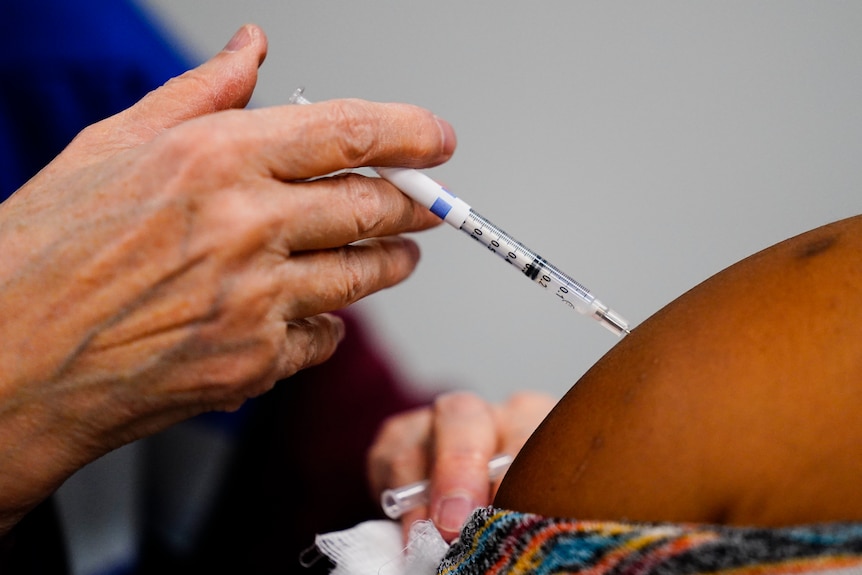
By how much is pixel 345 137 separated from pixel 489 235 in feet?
0.74

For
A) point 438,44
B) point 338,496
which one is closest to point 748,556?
point 338,496

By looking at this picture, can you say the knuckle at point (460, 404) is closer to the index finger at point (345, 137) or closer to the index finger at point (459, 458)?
the index finger at point (459, 458)

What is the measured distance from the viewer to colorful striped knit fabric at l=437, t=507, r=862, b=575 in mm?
330

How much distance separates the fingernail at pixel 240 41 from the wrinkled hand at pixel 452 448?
49 cm

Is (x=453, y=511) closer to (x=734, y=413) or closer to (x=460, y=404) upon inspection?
(x=460, y=404)

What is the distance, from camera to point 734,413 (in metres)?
0.42

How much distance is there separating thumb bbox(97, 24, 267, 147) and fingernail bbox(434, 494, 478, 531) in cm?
46

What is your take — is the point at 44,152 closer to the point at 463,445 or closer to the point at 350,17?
the point at 350,17

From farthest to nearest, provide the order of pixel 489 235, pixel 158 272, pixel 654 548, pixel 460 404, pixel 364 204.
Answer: pixel 460 404
pixel 489 235
pixel 364 204
pixel 158 272
pixel 654 548

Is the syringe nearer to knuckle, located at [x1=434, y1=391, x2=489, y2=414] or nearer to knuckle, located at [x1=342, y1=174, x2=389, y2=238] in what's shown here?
knuckle, located at [x1=342, y1=174, x2=389, y2=238]

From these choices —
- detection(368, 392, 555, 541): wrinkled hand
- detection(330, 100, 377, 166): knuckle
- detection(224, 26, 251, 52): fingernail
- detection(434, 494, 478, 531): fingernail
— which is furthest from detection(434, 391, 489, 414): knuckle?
detection(224, 26, 251, 52): fingernail

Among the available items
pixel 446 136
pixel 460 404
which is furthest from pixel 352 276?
pixel 460 404

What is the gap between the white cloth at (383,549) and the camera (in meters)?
0.59

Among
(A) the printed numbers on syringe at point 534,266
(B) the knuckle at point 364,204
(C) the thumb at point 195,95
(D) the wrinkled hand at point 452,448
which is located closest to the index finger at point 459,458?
Result: (D) the wrinkled hand at point 452,448
